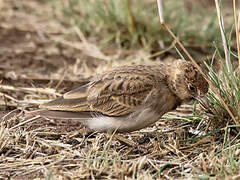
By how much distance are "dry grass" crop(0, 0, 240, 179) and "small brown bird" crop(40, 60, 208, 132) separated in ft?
0.87

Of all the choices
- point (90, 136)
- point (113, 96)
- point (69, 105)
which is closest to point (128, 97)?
point (113, 96)

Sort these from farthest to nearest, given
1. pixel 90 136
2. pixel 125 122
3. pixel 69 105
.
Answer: pixel 90 136, pixel 69 105, pixel 125 122

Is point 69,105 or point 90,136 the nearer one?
point 69,105

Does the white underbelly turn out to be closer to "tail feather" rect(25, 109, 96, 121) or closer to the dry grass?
"tail feather" rect(25, 109, 96, 121)

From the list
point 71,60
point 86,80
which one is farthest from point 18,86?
point 71,60

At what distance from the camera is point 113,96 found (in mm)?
5055

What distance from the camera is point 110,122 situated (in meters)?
4.99

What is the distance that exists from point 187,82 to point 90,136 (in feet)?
4.07

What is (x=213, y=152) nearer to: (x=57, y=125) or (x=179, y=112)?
(x=179, y=112)

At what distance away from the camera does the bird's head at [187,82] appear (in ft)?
16.2

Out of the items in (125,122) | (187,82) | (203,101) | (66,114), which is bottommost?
(125,122)

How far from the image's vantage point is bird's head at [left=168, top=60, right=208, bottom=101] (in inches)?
195

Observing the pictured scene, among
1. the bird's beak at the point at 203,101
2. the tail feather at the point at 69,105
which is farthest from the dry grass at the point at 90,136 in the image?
the tail feather at the point at 69,105

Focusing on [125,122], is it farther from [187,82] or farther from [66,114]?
[187,82]
